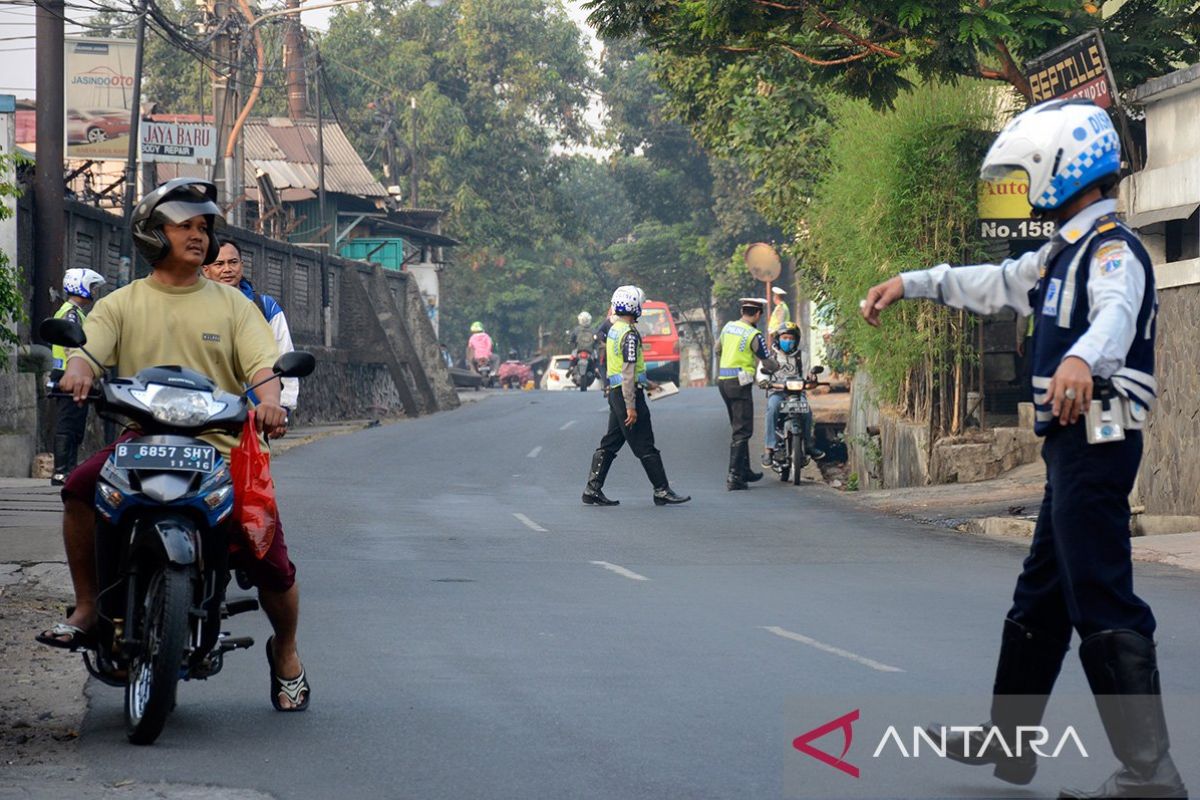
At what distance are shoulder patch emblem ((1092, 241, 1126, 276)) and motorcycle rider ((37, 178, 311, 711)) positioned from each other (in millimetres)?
2818

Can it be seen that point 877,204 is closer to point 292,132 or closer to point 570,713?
point 570,713

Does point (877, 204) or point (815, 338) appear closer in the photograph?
point (877, 204)

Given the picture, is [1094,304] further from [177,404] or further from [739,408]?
[739,408]

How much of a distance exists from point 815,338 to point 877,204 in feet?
117

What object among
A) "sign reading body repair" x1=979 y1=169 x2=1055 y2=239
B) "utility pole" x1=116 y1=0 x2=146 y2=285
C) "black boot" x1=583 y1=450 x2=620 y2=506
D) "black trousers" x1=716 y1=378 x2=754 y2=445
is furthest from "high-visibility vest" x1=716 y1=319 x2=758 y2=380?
"utility pole" x1=116 y1=0 x2=146 y2=285

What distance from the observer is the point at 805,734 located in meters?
6.08

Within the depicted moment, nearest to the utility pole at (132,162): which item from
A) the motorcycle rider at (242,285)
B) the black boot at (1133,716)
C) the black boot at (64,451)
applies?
the black boot at (64,451)

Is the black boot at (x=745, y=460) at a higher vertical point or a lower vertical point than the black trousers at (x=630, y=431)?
lower

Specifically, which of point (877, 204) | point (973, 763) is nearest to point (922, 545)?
point (877, 204)

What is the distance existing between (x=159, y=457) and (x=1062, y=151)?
3.01 m

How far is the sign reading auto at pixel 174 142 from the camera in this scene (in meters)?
22.7

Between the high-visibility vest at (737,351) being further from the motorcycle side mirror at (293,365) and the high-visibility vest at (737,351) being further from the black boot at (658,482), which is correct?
the motorcycle side mirror at (293,365)

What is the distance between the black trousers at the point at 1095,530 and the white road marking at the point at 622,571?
6.39 m

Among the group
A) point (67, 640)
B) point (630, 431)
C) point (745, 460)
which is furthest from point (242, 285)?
point (745, 460)
